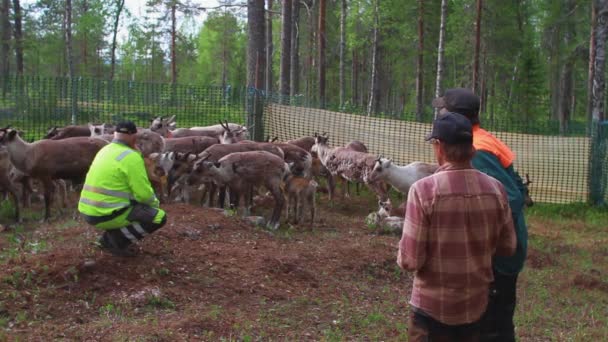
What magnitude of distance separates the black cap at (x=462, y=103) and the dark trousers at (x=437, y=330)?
1.40 metres

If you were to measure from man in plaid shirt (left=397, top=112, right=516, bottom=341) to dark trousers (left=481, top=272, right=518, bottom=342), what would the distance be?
0.64 metres

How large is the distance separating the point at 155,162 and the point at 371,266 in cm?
469

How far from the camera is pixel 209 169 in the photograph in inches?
446

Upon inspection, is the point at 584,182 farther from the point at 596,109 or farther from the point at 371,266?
the point at 371,266

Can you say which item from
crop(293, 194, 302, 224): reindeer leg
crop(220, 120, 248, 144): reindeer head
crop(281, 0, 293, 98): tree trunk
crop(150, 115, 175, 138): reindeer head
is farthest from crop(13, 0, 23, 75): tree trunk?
crop(293, 194, 302, 224): reindeer leg

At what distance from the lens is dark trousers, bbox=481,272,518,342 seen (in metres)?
4.43

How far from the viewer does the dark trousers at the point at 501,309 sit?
4.43 m

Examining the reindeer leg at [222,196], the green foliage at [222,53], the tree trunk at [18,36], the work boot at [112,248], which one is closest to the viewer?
the work boot at [112,248]


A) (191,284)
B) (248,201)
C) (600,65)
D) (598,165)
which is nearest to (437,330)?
(191,284)

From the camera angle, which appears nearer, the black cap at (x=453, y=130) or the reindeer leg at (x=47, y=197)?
the black cap at (x=453, y=130)

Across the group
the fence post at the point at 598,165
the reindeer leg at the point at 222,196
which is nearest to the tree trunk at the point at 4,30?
the reindeer leg at the point at 222,196

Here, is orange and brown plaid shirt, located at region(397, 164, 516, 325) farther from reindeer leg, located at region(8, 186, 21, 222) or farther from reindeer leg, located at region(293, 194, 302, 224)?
reindeer leg, located at region(8, 186, 21, 222)

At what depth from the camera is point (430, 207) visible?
3.66 m

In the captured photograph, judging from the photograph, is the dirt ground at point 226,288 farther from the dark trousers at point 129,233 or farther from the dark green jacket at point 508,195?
the dark green jacket at point 508,195
